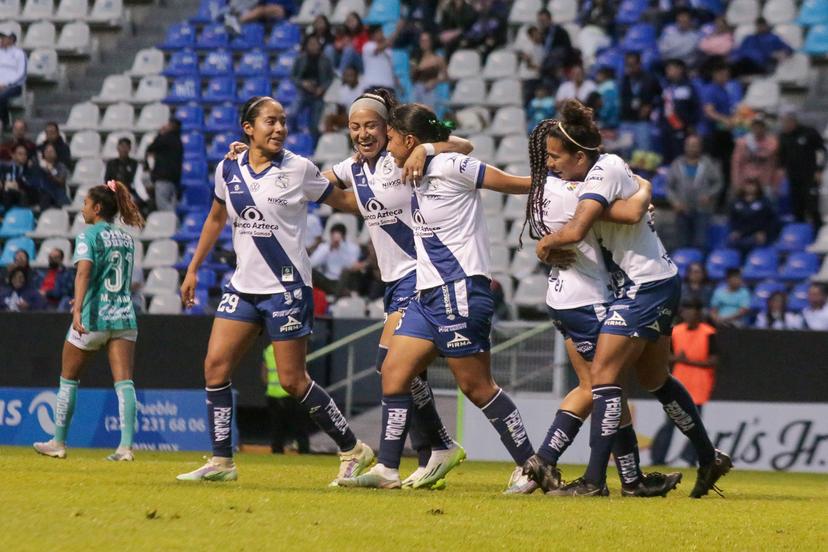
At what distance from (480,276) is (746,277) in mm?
10542

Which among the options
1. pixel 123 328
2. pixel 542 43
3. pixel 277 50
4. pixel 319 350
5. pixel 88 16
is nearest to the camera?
pixel 123 328

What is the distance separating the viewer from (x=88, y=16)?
2670 cm

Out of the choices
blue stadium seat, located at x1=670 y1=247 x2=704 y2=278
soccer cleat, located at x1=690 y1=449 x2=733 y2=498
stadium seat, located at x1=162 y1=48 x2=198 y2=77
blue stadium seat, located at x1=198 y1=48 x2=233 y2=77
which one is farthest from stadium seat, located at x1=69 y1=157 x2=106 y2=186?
soccer cleat, located at x1=690 y1=449 x2=733 y2=498

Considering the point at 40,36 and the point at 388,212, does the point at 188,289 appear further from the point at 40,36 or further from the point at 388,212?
the point at 40,36

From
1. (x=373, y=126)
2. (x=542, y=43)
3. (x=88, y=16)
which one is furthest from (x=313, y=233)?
(x=373, y=126)

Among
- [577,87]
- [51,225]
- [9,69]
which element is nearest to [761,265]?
[577,87]

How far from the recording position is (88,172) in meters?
23.8

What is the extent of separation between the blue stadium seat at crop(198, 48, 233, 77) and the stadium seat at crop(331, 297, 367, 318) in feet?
20.6

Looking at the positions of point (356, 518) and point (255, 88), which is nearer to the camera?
point (356, 518)

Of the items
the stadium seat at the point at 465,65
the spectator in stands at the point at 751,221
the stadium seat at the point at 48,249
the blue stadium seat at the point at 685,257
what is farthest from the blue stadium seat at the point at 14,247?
the spectator in stands at the point at 751,221

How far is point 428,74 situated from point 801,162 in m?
5.39

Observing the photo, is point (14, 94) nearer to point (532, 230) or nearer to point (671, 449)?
point (671, 449)

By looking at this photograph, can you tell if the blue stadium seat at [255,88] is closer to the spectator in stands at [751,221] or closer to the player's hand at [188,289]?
the spectator in stands at [751,221]

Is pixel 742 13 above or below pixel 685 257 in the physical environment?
above
